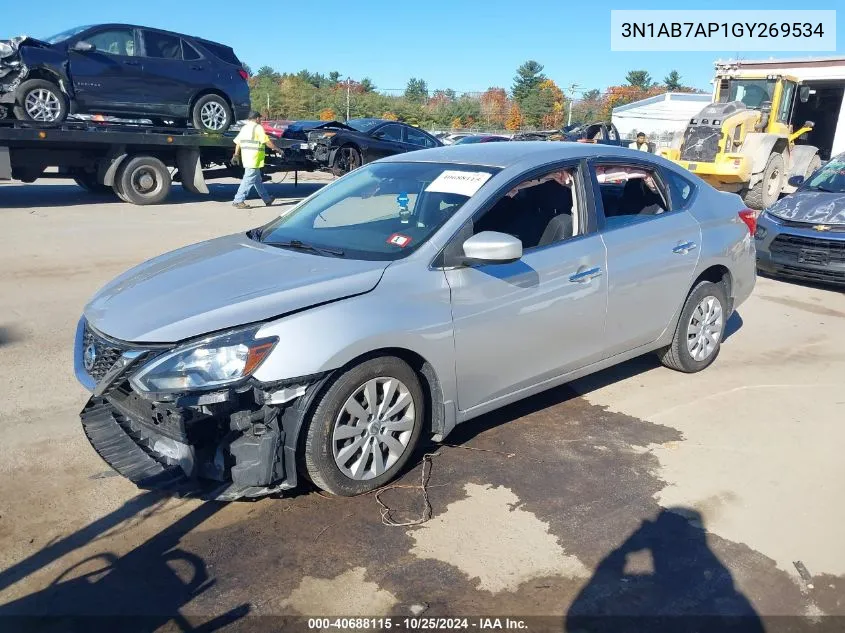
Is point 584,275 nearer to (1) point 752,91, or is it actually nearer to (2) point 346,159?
(2) point 346,159

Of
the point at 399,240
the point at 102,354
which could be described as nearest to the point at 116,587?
the point at 102,354

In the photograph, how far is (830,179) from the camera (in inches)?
377

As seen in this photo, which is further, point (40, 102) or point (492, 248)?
point (40, 102)

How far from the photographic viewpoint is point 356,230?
4340 millimetres

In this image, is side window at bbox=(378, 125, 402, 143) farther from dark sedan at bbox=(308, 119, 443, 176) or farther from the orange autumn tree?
the orange autumn tree

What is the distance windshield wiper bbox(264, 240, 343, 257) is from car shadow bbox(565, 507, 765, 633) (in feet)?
6.77

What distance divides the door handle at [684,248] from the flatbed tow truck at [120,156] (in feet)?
34.6

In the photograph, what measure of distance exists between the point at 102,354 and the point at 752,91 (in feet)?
56.2

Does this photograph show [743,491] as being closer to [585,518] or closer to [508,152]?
[585,518]

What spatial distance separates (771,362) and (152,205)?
11242 mm

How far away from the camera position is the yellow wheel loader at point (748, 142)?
15219 mm

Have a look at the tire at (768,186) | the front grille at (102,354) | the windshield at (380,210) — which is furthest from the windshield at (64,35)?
the tire at (768,186)

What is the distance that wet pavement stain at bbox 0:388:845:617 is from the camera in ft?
9.68

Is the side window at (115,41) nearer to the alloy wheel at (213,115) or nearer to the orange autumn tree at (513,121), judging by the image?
the alloy wheel at (213,115)
